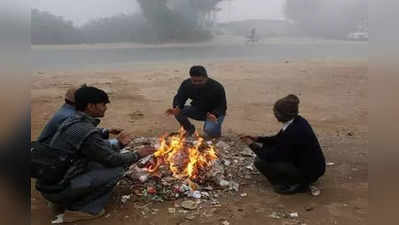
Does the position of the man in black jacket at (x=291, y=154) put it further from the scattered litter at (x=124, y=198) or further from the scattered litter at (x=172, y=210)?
the scattered litter at (x=124, y=198)

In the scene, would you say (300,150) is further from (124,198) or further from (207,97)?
(207,97)

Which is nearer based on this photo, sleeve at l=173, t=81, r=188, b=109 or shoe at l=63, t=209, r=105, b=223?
shoe at l=63, t=209, r=105, b=223

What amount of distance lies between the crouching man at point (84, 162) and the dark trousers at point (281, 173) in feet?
5.60

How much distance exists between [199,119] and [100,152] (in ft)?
11.3

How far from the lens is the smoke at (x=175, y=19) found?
120 ft

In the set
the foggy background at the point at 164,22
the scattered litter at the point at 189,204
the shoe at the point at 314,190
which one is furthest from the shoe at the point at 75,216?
the foggy background at the point at 164,22

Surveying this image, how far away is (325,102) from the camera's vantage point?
37.0ft

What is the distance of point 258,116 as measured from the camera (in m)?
9.77

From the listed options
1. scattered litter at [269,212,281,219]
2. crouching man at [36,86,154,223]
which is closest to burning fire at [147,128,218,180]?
crouching man at [36,86,154,223]

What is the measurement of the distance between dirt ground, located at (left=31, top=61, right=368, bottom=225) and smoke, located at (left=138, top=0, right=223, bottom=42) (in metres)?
17.5

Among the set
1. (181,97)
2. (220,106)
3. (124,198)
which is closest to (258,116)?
(220,106)

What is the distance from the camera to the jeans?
7.52m

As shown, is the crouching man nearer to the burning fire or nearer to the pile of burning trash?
the pile of burning trash

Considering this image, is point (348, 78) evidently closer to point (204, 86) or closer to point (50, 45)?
point (204, 86)
